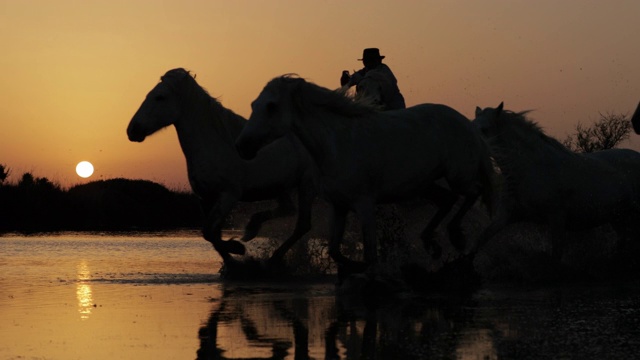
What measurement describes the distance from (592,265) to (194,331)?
23.7 feet

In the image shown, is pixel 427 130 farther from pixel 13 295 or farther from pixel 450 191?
pixel 13 295

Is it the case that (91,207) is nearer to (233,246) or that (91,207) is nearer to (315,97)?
(233,246)

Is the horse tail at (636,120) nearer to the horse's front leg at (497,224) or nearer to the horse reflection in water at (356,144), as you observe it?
the horse reflection in water at (356,144)

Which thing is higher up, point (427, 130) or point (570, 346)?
point (427, 130)

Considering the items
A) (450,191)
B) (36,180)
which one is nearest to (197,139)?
(450,191)

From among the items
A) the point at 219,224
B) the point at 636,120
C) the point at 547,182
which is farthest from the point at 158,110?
the point at 636,120

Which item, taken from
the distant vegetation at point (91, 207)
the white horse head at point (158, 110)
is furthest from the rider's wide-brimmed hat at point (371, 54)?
the distant vegetation at point (91, 207)

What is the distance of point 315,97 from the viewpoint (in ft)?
37.2

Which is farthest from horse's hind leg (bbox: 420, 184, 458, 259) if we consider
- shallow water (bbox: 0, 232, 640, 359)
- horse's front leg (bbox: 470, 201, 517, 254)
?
shallow water (bbox: 0, 232, 640, 359)

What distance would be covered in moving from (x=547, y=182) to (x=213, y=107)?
3901 mm

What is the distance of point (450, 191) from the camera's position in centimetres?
1266

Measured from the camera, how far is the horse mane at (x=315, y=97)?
36.9 ft

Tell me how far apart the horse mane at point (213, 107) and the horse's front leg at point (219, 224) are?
0.70m

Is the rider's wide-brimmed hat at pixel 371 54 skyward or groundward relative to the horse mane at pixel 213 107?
skyward
